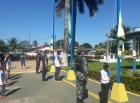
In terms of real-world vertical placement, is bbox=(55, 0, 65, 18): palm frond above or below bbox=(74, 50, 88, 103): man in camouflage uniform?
above

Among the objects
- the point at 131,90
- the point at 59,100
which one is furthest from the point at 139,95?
the point at 59,100

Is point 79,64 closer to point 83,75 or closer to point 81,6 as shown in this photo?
point 83,75

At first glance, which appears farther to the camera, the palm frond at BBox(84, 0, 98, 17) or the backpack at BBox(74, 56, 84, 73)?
the palm frond at BBox(84, 0, 98, 17)

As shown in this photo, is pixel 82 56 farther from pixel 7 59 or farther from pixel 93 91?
pixel 7 59

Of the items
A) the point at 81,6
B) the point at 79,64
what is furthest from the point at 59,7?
the point at 79,64

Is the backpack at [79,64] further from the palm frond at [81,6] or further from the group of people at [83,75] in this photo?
the palm frond at [81,6]

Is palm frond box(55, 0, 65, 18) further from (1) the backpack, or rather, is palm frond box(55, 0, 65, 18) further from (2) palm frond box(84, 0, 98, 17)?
(1) the backpack

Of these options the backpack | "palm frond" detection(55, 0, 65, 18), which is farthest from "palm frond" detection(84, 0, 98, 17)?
the backpack

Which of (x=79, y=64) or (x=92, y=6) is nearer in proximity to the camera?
(x=79, y=64)

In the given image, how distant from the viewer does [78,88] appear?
6363 millimetres

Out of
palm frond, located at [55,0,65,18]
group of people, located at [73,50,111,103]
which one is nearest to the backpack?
group of people, located at [73,50,111,103]

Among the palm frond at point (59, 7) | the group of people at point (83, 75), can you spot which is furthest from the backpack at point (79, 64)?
the palm frond at point (59, 7)

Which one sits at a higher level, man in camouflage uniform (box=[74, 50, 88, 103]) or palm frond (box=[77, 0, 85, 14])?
palm frond (box=[77, 0, 85, 14])

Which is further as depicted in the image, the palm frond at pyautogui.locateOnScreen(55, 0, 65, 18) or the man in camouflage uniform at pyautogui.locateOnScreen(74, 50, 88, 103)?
the palm frond at pyautogui.locateOnScreen(55, 0, 65, 18)
